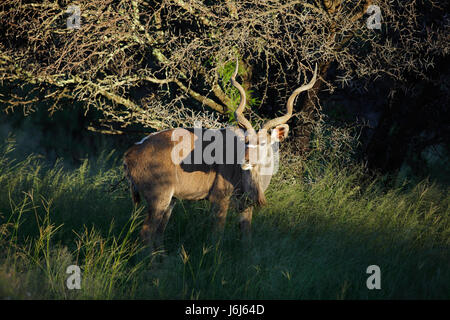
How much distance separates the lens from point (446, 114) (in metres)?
6.45

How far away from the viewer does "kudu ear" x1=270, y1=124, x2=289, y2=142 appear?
507cm

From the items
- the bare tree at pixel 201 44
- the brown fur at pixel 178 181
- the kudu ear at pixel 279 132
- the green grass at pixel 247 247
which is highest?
the bare tree at pixel 201 44

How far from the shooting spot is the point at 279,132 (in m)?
5.12

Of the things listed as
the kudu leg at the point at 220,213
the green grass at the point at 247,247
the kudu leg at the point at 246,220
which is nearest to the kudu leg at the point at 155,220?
the green grass at the point at 247,247

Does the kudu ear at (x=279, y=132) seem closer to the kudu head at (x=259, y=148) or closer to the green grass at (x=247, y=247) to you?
the kudu head at (x=259, y=148)

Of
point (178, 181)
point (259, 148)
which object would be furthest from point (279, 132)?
point (178, 181)

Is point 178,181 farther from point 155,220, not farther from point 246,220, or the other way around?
point 246,220

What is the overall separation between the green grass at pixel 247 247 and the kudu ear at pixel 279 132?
65 cm

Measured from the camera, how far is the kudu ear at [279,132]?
5.07m

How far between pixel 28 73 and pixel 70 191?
1510 mm

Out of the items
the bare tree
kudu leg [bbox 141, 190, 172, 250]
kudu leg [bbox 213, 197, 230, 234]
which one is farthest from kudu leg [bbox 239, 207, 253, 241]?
the bare tree

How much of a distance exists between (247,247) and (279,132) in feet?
4.73

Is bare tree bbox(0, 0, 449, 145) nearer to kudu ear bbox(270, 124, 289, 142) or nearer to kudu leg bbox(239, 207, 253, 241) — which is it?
kudu ear bbox(270, 124, 289, 142)

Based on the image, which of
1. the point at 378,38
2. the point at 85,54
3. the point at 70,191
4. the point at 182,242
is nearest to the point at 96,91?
the point at 85,54
